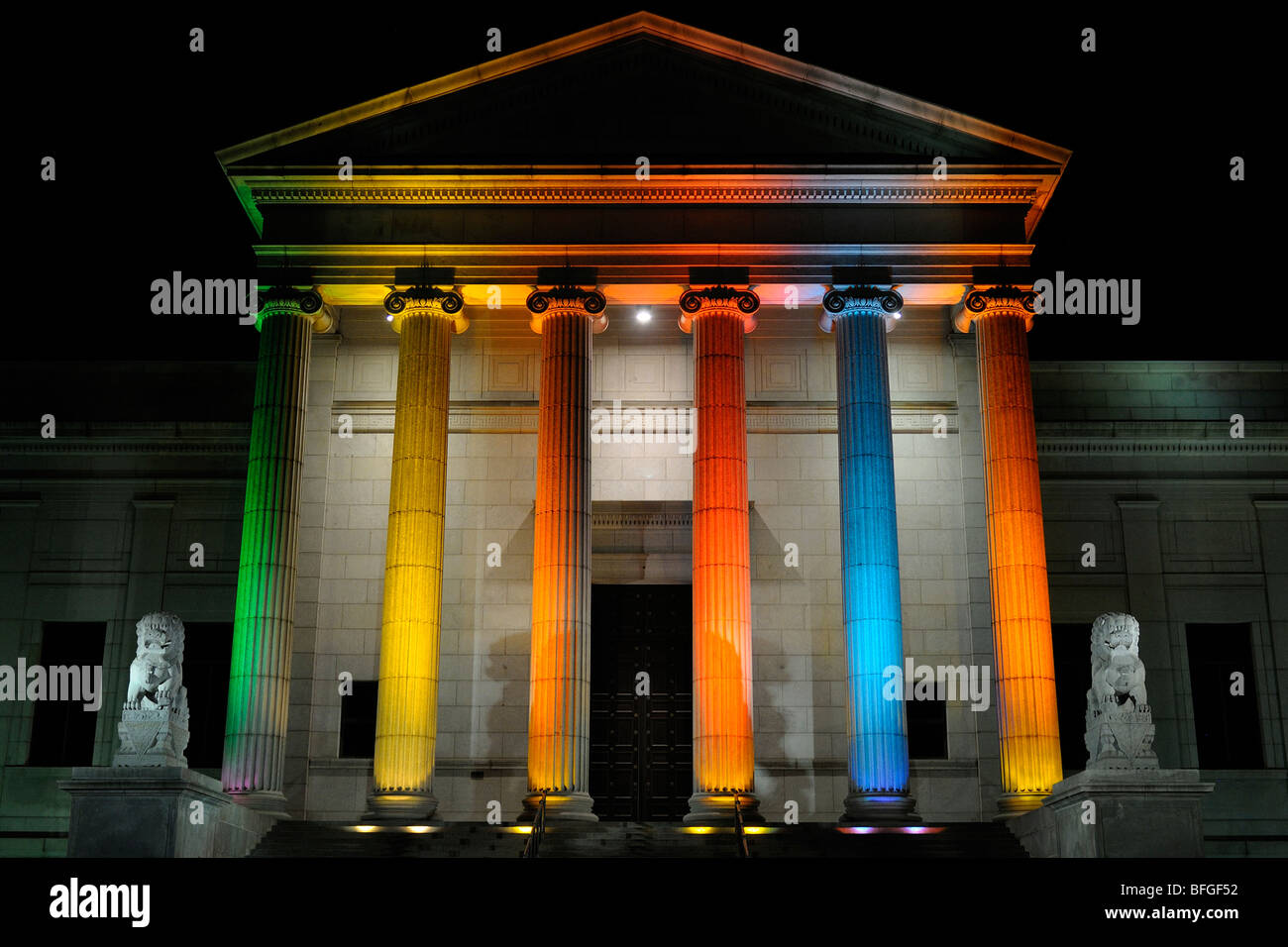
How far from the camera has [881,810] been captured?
28.9 meters

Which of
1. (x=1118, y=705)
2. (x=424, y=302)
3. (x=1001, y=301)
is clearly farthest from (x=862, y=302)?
(x=1118, y=705)

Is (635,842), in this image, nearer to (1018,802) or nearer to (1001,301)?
(1018,802)

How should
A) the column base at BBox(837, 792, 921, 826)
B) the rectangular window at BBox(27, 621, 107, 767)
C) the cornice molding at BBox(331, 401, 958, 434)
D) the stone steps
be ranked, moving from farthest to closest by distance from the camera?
the cornice molding at BBox(331, 401, 958, 434)
the rectangular window at BBox(27, 621, 107, 767)
the column base at BBox(837, 792, 921, 826)
the stone steps

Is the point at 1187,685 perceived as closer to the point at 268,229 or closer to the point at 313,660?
the point at 313,660

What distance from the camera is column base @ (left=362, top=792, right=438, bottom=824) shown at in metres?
28.8

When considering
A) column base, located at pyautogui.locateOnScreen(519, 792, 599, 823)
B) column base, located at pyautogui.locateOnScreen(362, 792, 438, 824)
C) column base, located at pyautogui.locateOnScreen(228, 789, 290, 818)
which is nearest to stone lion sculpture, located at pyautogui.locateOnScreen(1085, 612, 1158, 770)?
column base, located at pyautogui.locateOnScreen(519, 792, 599, 823)

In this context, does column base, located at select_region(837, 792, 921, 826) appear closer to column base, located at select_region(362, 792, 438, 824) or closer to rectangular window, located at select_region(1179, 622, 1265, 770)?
column base, located at select_region(362, 792, 438, 824)

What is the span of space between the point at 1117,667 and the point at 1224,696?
12.2m

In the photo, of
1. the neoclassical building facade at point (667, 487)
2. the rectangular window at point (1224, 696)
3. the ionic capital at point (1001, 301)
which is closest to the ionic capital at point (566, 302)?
the neoclassical building facade at point (667, 487)

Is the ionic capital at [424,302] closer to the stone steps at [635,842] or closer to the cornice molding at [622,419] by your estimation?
the cornice molding at [622,419]

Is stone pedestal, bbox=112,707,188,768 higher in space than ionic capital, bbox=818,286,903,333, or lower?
lower

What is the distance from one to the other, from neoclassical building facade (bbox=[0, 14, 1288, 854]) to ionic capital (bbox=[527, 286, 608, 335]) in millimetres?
135

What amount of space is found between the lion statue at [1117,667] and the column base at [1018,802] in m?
3.75
